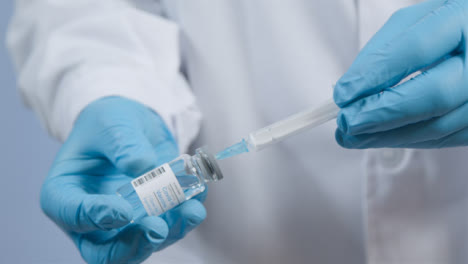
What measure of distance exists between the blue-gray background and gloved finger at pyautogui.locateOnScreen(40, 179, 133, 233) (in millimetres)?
440

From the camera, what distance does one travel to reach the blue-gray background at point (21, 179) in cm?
111

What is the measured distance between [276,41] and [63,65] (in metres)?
0.47

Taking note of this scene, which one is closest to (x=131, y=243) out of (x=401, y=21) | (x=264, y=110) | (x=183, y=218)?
(x=183, y=218)

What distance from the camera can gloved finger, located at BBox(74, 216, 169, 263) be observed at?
0.58 metres

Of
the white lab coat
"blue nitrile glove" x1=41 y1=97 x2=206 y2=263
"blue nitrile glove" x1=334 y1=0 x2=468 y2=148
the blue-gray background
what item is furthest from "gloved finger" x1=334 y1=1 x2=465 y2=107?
the blue-gray background

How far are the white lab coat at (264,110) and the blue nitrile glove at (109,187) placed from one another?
3.6 inches

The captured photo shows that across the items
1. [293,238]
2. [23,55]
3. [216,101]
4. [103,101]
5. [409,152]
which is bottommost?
[293,238]

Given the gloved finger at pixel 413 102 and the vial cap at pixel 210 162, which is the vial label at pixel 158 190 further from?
the gloved finger at pixel 413 102

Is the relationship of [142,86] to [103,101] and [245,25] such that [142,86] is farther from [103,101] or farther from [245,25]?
[245,25]

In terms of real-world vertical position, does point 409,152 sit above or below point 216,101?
below

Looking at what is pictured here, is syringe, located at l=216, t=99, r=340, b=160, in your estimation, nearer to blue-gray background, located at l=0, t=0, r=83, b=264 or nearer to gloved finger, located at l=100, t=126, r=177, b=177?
gloved finger, located at l=100, t=126, r=177, b=177

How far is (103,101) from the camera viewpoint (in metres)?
0.78

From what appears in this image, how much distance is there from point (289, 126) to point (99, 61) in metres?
0.48

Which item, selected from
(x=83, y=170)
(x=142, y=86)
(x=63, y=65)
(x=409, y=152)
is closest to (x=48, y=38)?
(x=63, y=65)
